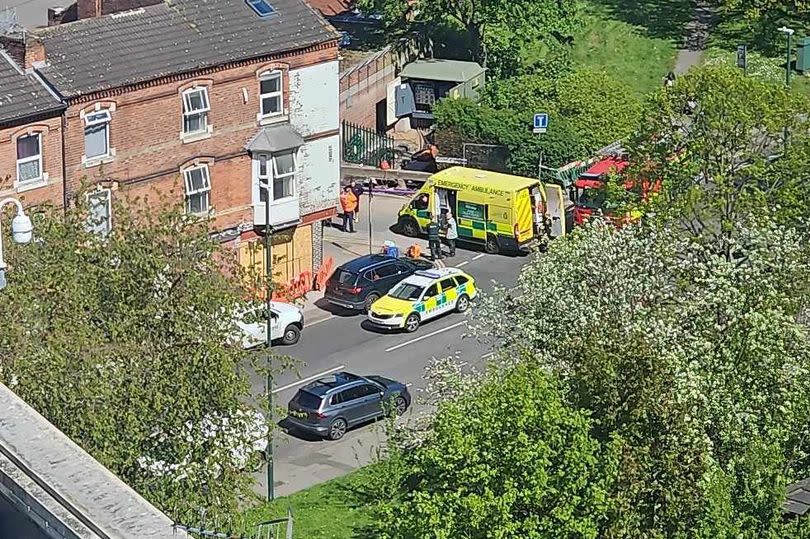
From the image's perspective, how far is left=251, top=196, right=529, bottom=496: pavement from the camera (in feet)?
121

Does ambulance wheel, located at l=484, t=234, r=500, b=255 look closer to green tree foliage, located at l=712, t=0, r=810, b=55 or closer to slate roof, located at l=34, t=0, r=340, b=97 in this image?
slate roof, located at l=34, t=0, r=340, b=97

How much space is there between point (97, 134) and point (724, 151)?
50.3ft

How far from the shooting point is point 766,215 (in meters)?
35.5

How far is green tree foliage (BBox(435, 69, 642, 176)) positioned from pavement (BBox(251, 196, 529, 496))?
5.44 meters

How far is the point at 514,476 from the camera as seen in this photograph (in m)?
24.1

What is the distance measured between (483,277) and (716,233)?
41.2 ft

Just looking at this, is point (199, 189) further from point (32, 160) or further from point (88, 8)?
point (88, 8)

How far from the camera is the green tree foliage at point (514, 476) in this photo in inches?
938

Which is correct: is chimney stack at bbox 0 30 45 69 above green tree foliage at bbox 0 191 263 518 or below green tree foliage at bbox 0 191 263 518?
above

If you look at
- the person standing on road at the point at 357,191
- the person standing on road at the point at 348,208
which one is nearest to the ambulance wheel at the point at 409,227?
the person standing on road at the point at 348,208

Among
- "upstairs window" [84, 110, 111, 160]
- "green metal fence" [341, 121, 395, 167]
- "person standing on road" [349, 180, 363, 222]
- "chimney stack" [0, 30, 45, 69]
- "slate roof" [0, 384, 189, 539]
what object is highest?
"slate roof" [0, 384, 189, 539]

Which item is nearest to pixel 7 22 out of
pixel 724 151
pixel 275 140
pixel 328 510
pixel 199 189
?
pixel 199 189

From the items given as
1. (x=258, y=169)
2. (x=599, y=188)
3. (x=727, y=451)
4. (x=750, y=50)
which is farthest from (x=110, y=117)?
(x=750, y=50)

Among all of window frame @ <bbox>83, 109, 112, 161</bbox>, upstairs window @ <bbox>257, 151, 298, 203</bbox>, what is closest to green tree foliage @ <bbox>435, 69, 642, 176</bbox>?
upstairs window @ <bbox>257, 151, 298, 203</bbox>
